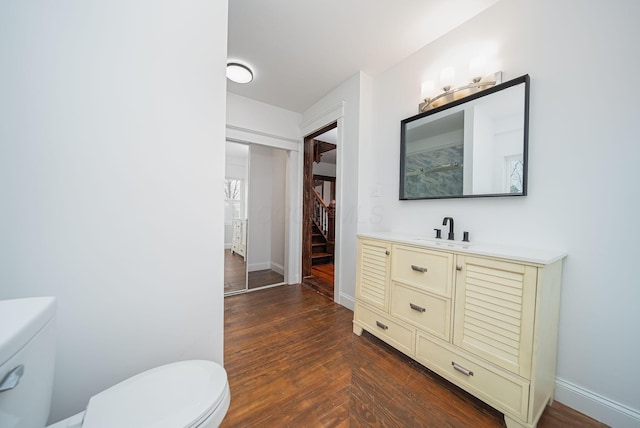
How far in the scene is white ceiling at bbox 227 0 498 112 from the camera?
1.56 meters

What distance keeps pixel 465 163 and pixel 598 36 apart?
84cm

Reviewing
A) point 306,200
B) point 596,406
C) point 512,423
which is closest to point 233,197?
point 306,200

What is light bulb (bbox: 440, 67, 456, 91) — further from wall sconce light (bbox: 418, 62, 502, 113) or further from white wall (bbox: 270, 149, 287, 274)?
white wall (bbox: 270, 149, 287, 274)

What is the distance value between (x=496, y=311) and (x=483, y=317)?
0.26 feet

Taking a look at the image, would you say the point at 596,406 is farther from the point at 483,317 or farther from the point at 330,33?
the point at 330,33

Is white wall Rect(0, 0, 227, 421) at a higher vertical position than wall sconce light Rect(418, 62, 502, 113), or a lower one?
lower

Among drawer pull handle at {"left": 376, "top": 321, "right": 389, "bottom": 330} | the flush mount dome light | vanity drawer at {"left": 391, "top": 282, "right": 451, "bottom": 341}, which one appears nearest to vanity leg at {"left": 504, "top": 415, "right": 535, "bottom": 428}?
vanity drawer at {"left": 391, "top": 282, "right": 451, "bottom": 341}

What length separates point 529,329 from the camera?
1024 mm

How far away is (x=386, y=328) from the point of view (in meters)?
1.68

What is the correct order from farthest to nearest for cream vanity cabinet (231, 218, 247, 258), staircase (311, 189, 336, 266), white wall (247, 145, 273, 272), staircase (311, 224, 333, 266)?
staircase (311, 189, 336, 266) → staircase (311, 224, 333, 266) → white wall (247, 145, 273, 272) → cream vanity cabinet (231, 218, 247, 258)

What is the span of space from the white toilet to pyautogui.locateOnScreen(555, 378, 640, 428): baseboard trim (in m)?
1.83

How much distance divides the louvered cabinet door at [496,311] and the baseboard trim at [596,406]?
51cm

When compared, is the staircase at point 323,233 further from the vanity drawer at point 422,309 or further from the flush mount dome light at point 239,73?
the vanity drawer at point 422,309

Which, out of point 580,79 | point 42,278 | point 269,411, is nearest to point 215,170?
point 42,278
